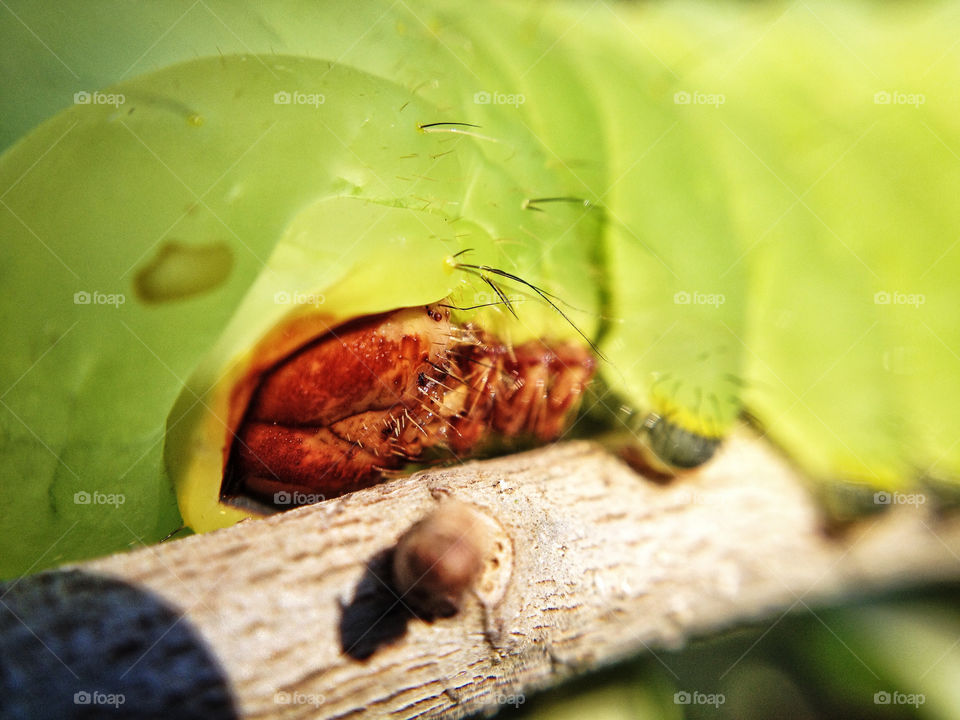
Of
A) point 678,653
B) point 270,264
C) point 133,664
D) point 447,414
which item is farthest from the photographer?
point 678,653

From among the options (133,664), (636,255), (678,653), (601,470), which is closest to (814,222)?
(636,255)

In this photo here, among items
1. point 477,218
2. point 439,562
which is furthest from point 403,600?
point 477,218

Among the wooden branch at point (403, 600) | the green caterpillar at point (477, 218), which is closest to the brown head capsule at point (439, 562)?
the wooden branch at point (403, 600)

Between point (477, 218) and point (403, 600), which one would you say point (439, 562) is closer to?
point (403, 600)

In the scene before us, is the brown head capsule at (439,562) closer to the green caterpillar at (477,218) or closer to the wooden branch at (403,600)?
the wooden branch at (403,600)

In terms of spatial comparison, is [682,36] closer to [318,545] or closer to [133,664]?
[318,545]

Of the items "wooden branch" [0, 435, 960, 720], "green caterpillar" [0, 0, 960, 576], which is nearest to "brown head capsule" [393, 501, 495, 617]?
"wooden branch" [0, 435, 960, 720]

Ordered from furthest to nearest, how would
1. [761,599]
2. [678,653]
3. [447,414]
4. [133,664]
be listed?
[678,653]
[761,599]
[447,414]
[133,664]
